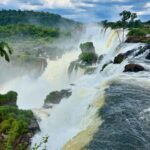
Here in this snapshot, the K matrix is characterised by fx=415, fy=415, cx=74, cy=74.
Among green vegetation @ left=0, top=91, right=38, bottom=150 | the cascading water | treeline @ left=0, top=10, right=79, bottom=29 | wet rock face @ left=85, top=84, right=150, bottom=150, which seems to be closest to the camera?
wet rock face @ left=85, top=84, right=150, bottom=150

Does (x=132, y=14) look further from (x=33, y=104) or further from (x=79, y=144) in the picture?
(x=79, y=144)

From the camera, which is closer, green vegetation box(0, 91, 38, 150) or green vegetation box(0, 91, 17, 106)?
green vegetation box(0, 91, 38, 150)

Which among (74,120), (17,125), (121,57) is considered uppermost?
(121,57)

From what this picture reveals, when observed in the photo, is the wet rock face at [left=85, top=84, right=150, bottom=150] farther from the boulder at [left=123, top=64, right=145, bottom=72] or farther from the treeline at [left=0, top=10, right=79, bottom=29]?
the treeline at [left=0, top=10, right=79, bottom=29]

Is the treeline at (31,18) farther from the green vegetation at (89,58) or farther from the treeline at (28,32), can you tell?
the green vegetation at (89,58)

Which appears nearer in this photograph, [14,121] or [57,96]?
[14,121]

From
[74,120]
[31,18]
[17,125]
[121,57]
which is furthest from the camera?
[31,18]

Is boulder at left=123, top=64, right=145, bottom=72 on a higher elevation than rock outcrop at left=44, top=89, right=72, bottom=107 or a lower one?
higher

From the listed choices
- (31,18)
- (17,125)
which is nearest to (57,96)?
(17,125)

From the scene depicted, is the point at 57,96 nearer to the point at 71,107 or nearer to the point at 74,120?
the point at 71,107

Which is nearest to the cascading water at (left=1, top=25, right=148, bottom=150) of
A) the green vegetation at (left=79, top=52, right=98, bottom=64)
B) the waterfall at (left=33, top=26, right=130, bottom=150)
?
the waterfall at (left=33, top=26, right=130, bottom=150)

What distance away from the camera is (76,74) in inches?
1590

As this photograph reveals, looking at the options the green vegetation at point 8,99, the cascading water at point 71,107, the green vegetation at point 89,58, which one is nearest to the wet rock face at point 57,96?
the cascading water at point 71,107

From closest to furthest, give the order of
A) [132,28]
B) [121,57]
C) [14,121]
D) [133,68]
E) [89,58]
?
[14,121], [133,68], [121,57], [89,58], [132,28]
